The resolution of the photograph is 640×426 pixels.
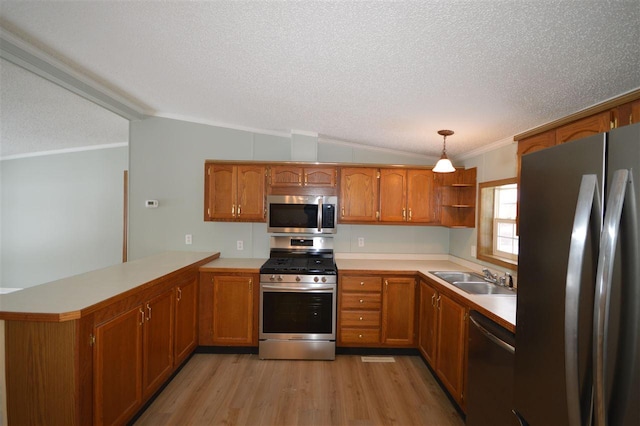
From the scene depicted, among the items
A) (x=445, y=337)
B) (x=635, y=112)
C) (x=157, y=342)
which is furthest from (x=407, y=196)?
(x=157, y=342)

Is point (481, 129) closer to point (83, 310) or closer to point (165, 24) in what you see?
point (165, 24)

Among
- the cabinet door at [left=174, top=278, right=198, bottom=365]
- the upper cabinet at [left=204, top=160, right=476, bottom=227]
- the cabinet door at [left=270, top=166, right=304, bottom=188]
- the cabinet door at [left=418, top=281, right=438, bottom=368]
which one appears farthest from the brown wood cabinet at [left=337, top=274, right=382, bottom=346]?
the cabinet door at [left=174, top=278, right=198, bottom=365]

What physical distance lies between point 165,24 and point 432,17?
1.36 meters

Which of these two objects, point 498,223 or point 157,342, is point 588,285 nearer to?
point 498,223

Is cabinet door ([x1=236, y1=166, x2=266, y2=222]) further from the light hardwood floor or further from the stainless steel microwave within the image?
the light hardwood floor

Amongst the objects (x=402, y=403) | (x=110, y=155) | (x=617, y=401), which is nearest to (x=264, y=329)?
(x=402, y=403)

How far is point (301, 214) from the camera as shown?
3.11m

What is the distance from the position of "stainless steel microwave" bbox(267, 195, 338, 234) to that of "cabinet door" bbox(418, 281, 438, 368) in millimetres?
1129

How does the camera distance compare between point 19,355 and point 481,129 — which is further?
point 481,129

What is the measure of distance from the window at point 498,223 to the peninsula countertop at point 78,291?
9.88 feet

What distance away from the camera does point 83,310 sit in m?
1.45

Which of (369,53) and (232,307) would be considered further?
(232,307)

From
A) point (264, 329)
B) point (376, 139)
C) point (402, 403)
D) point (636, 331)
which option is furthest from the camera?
point (376, 139)

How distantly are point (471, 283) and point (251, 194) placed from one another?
2.40 metres
